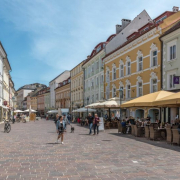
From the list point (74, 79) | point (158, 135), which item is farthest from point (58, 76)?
point (158, 135)

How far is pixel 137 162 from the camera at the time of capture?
7953 mm

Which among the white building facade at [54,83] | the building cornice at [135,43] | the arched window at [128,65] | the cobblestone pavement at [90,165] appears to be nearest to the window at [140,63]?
the building cornice at [135,43]

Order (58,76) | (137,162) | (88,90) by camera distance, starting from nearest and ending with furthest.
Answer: (137,162) < (88,90) < (58,76)

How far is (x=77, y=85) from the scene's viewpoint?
5544 cm

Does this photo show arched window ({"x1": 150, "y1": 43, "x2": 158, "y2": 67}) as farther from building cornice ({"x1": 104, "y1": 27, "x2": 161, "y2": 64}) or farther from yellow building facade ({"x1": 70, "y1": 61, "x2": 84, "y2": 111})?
yellow building facade ({"x1": 70, "y1": 61, "x2": 84, "y2": 111})

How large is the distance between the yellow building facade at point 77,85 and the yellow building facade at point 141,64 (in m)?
18.5

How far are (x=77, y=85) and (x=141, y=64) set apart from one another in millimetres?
30381

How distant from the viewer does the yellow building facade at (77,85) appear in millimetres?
52184

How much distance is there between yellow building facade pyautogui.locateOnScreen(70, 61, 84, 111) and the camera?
52184 millimetres

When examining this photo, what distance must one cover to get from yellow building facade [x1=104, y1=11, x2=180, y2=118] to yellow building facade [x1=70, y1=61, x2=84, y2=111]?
60.6ft

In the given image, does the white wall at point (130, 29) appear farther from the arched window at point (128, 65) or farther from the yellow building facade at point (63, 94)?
the yellow building facade at point (63, 94)

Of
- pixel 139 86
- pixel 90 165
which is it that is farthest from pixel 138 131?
pixel 139 86

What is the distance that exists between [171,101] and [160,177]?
6.90 metres

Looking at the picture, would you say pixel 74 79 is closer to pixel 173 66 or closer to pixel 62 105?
pixel 62 105
